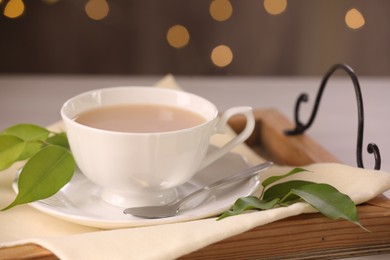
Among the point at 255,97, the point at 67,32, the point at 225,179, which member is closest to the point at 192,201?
the point at 225,179

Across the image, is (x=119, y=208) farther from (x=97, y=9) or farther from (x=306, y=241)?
(x=97, y=9)

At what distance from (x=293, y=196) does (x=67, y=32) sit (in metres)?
0.89

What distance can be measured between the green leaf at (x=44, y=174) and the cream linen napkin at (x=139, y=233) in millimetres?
24

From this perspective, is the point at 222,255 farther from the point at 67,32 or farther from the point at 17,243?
the point at 67,32

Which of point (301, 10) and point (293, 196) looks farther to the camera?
point (301, 10)

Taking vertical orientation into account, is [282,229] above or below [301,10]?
below

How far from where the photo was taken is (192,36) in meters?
1.48

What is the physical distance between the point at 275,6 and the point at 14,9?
1.64ft

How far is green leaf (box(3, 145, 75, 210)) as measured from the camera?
25.3 inches

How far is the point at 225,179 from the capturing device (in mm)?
713

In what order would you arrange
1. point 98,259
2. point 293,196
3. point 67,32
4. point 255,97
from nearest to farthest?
point 98,259 → point 293,196 → point 255,97 → point 67,32

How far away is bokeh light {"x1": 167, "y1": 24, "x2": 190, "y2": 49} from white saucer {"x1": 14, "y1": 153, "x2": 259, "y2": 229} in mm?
709

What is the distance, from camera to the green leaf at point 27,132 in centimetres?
76

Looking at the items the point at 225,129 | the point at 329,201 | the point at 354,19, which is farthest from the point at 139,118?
the point at 354,19
